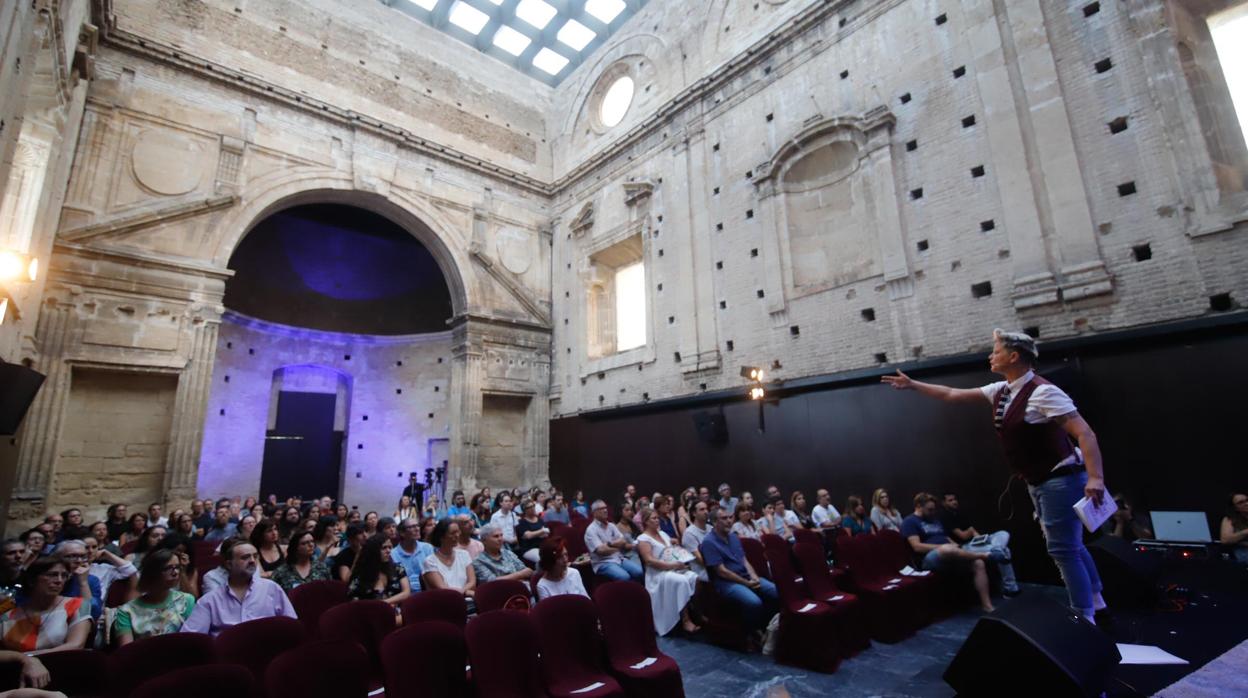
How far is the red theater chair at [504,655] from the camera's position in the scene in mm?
3070

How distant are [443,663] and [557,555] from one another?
134 cm

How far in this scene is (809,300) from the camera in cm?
1071

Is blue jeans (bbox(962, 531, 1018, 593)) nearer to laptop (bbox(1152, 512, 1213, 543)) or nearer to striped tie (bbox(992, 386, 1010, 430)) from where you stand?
laptop (bbox(1152, 512, 1213, 543))

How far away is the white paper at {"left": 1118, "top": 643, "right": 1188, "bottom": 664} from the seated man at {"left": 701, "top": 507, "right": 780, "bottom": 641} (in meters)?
2.39

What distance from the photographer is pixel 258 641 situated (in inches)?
122

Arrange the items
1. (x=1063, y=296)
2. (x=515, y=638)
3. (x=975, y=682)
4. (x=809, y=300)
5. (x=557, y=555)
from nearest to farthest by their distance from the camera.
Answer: (x=975, y=682)
(x=515, y=638)
(x=557, y=555)
(x=1063, y=296)
(x=809, y=300)

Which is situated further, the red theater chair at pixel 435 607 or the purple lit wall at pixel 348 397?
the purple lit wall at pixel 348 397

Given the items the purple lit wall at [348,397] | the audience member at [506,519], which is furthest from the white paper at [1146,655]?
the purple lit wall at [348,397]

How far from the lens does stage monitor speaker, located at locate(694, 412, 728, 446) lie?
11.4 metres

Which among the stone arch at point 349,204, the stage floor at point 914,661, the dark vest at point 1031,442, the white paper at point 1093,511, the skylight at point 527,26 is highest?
the skylight at point 527,26

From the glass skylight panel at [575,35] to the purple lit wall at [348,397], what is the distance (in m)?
9.86

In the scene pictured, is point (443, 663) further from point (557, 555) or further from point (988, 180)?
point (988, 180)

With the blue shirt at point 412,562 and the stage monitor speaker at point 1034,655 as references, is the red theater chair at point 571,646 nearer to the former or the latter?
the stage monitor speaker at point 1034,655

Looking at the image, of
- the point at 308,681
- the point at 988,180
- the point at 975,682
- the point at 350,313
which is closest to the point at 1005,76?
the point at 988,180
